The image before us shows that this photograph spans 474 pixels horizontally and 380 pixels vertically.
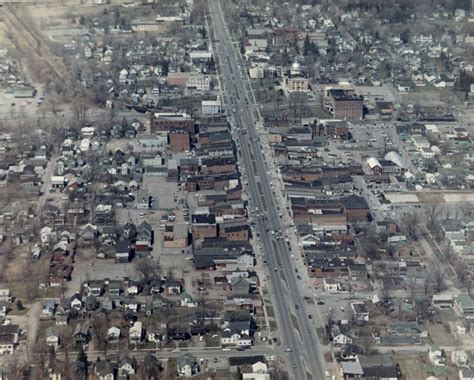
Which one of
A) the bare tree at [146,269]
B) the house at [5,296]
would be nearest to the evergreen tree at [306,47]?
the bare tree at [146,269]

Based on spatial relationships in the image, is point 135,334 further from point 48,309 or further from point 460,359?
point 460,359

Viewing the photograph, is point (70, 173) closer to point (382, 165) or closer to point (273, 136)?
point (273, 136)

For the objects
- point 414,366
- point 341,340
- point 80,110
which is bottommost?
point 414,366

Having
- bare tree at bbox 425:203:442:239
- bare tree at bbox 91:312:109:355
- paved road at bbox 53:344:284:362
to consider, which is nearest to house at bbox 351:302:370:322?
paved road at bbox 53:344:284:362

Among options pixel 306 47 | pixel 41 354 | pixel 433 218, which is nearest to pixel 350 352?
pixel 41 354

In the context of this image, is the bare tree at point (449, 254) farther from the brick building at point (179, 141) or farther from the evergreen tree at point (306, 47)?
the evergreen tree at point (306, 47)

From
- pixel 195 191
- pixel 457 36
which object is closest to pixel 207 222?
pixel 195 191
